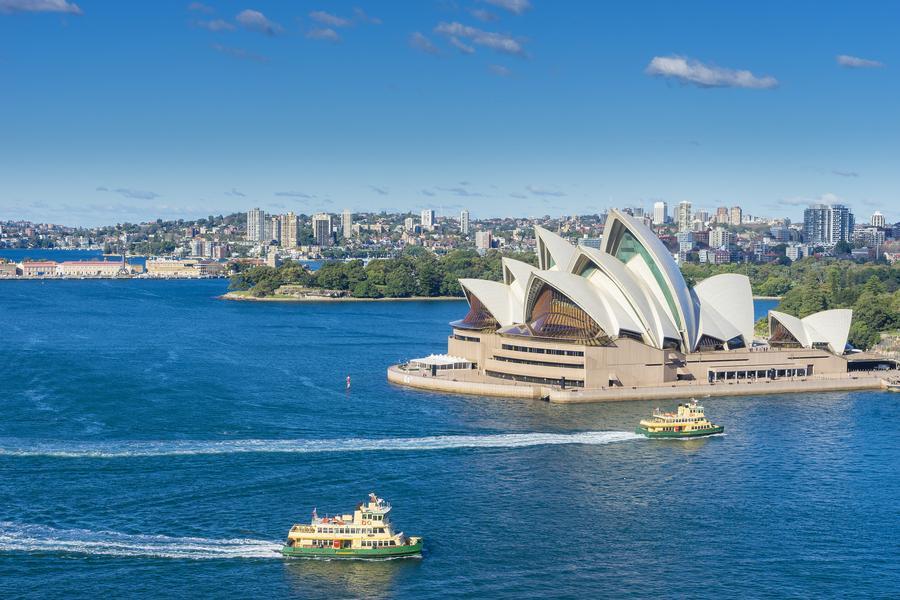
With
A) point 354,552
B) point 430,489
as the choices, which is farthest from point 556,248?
point 354,552

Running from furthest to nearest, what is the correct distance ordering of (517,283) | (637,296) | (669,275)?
1. (517,283)
2. (669,275)
3. (637,296)

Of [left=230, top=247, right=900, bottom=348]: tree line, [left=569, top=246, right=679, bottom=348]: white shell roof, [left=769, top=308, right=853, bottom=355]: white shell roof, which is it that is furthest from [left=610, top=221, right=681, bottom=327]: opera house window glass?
[left=230, top=247, right=900, bottom=348]: tree line

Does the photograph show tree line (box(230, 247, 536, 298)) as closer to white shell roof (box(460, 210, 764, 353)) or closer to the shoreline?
the shoreline

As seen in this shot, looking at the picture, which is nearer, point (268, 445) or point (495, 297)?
point (268, 445)

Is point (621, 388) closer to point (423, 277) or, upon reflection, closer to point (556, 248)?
point (556, 248)

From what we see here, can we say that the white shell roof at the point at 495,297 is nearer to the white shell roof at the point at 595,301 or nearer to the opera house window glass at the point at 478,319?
the opera house window glass at the point at 478,319

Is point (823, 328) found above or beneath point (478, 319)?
beneath

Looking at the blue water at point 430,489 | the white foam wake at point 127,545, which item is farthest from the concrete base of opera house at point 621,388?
the white foam wake at point 127,545
